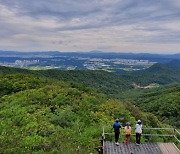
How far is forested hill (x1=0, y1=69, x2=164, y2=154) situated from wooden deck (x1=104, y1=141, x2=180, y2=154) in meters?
1.17

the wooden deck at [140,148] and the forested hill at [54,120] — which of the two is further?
the forested hill at [54,120]

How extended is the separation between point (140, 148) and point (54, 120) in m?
7.39

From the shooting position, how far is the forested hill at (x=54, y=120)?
1734 centimetres

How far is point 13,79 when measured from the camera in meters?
37.0

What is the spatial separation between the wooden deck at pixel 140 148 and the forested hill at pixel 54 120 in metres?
1.17

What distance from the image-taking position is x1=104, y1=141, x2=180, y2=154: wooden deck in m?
15.8

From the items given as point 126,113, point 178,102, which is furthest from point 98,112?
point 178,102

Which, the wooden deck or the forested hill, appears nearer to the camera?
the wooden deck

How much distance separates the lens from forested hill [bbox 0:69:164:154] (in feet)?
56.9

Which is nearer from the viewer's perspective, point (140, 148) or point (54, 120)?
point (140, 148)

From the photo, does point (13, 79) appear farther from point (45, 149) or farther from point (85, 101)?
point (45, 149)

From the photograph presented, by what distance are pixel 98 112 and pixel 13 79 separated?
17244 mm

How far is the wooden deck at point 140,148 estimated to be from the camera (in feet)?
51.7

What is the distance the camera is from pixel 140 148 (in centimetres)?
1652
